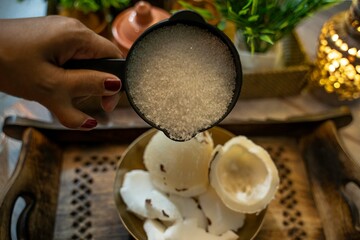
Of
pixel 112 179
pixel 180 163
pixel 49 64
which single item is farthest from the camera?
pixel 112 179

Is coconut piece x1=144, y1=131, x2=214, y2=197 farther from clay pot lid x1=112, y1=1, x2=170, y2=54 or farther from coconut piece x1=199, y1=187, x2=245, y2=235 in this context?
clay pot lid x1=112, y1=1, x2=170, y2=54

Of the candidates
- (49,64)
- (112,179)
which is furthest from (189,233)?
(49,64)

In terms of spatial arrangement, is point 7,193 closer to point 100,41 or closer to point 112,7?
point 100,41

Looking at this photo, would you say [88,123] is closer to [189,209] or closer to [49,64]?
[49,64]

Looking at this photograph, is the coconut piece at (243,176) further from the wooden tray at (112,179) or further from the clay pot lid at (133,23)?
the clay pot lid at (133,23)

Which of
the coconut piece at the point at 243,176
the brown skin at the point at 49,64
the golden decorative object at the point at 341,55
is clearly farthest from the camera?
the golden decorative object at the point at 341,55

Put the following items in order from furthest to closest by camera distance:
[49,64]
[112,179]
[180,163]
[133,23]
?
1. [133,23]
2. [112,179]
3. [180,163]
4. [49,64]

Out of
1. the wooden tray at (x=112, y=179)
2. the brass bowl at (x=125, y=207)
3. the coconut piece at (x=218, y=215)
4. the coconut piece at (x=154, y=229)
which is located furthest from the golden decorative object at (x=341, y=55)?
the coconut piece at (x=154, y=229)
